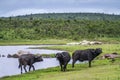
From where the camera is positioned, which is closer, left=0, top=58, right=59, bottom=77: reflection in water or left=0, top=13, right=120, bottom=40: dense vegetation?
left=0, top=58, right=59, bottom=77: reflection in water

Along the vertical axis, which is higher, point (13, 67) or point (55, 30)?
point (13, 67)

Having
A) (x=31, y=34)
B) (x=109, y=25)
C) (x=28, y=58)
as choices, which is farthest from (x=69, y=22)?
(x=28, y=58)

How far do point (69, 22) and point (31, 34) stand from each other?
3933 cm

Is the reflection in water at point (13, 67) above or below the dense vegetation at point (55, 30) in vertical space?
above

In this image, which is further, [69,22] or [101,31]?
[69,22]

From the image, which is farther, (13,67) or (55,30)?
(55,30)

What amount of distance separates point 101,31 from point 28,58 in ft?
449

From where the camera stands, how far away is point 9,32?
160 m

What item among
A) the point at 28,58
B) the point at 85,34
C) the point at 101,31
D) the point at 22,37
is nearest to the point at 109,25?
the point at 101,31

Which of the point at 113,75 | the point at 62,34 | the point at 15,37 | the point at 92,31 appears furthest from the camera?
the point at 92,31

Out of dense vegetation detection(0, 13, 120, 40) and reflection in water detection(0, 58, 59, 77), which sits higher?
reflection in water detection(0, 58, 59, 77)

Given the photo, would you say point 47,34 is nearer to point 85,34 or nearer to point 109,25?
point 85,34

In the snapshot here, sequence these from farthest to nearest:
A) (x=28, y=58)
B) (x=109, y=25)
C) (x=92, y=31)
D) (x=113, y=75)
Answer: (x=109, y=25) < (x=92, y=31) < (x=28, y=58) < (x=113, y=75)

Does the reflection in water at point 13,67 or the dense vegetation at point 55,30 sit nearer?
the reflection in water at point 13,67
